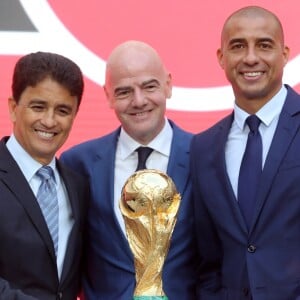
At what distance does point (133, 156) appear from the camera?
2.14m

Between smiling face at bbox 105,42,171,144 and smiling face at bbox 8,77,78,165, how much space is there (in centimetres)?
19

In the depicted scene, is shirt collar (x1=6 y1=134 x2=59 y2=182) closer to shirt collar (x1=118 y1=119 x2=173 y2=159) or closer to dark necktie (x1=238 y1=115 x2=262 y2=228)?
shirt collar (x1=118 y1=119 x2=173 y2=159)

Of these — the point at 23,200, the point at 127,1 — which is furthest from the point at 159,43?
the point at 23,200

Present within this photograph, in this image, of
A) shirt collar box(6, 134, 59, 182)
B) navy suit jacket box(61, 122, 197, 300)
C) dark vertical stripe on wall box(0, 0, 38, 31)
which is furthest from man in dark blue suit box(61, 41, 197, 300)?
dark vertical stripe on wall box(0, 0, 38, 31)

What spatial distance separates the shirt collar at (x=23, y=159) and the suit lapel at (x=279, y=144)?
1.63 feet

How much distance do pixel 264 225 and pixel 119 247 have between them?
37 cm

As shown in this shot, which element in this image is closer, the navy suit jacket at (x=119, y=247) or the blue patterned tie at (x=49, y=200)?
the blue patterned tie at (x=49, y=200)

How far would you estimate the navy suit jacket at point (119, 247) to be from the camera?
2.02 metres

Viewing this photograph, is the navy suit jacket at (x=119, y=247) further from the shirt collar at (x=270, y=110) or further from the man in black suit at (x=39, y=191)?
the shirt collar at (x=270, y=110)

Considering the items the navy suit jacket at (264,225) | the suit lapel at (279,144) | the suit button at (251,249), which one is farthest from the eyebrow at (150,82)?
the suit button at (251,249)

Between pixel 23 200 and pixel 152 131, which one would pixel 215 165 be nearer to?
pixel 152 131

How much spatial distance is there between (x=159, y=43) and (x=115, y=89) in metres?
0.51

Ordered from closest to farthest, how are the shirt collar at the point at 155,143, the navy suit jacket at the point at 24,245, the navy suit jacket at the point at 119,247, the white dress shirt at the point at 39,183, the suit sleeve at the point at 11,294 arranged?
the suit sleeve at the point at 11,294 < the navy suit jacket at the point at 24,245 < the white dress shirt at the point at 39,183 < the navy suit jacket at the point at 119,247 < the shirt collar at the point at 155,143

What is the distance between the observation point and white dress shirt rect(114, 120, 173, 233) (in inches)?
Answer: 83.4
